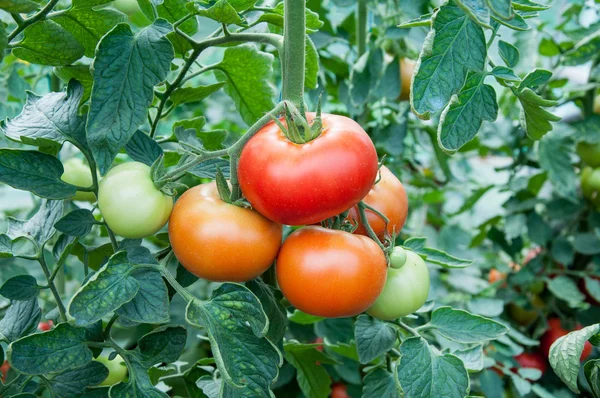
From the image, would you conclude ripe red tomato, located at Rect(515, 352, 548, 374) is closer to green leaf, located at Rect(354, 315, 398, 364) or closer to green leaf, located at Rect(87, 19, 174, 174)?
green leaf, located at Rect(354, 315, 398, 364)

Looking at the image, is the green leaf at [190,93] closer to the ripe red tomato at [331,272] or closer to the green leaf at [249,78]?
the green leaf at [249,78]

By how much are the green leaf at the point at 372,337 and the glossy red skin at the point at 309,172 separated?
16 cm

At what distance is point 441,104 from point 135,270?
0.29 meters

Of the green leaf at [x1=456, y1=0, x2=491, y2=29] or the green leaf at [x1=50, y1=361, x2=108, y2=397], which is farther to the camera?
the green leaf at [x1=50, y1=361, x2=108, y2=397]

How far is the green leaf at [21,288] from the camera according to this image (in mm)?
565

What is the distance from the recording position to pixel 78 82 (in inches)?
21.9

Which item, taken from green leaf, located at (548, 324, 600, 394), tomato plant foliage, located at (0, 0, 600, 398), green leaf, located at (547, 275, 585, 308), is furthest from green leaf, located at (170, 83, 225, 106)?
green leaf, located at (547, 275, 585, 308)

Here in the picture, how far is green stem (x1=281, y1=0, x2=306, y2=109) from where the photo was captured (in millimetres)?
502

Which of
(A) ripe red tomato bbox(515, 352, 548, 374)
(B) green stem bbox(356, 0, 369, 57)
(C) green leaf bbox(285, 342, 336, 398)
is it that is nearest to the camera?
(C) green leaf bbox(285, 342, 336, 398)

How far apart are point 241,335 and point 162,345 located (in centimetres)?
11

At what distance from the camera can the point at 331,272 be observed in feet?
1.64

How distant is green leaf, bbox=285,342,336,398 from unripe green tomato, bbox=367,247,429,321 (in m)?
0.20

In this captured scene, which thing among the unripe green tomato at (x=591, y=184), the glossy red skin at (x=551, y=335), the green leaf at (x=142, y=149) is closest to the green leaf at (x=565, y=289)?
the glossy red skin at (x=551, y=335)

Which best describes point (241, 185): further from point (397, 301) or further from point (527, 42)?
point (527, 42)
